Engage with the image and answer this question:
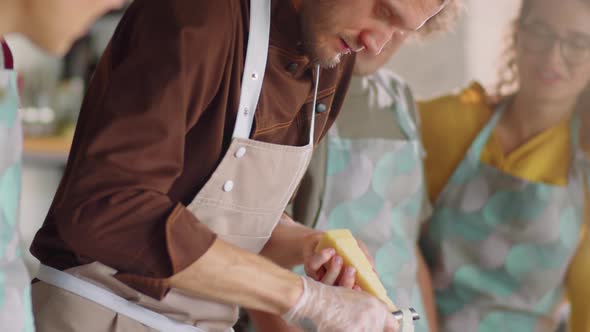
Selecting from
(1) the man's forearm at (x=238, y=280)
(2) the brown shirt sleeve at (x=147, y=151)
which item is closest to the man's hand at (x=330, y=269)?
(1) the man's forearm at (x=238, y=280)

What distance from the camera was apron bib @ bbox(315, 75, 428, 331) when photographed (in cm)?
176

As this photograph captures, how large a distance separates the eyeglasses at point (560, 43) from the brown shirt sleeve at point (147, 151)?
3.89 ft

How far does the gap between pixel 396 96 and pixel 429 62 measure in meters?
0.66

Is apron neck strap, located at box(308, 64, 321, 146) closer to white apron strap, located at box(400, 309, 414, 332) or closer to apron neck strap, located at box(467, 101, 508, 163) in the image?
white apron strap, located at box(400, 309, 414, 332)

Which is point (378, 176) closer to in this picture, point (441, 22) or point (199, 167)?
point (441, 22)

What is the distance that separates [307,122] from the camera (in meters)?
1.26

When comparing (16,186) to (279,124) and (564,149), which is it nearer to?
(279,124)

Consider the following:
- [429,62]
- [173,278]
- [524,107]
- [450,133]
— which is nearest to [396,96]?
[450,133]

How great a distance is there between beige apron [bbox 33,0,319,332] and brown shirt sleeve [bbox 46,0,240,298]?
0.09 m

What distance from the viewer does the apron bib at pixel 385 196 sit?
1.76 metres

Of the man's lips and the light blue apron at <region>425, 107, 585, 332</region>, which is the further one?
the light blue apron at <region>425, 107, 585, 332</region>

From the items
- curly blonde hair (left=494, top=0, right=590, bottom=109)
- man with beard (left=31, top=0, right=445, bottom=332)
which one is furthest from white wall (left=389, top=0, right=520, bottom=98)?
man with beard (left=31, top=0, right=445, bottom=332)

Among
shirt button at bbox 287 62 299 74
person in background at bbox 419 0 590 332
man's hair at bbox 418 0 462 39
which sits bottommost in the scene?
person in background at bbox 419 0 590 332

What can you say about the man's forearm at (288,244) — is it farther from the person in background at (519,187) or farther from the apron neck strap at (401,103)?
the person in background at (519,187)
